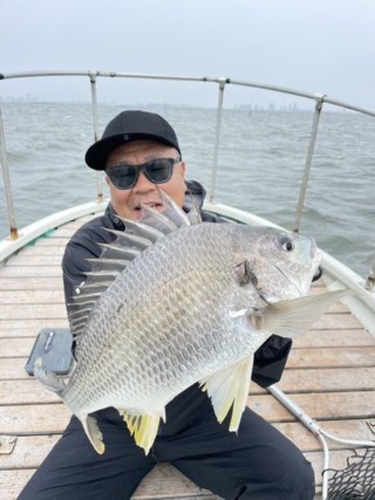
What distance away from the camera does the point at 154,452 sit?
199 cm

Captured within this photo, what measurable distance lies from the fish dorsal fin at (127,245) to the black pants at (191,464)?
774 millimetres

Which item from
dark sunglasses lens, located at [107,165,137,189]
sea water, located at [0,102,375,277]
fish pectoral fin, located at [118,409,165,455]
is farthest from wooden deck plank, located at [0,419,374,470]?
sea water, located at [0,102,375,277]

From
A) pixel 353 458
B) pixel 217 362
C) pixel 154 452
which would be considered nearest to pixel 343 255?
pixel 353 458

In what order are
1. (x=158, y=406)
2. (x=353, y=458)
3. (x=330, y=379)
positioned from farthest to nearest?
(x=330, y=379)
(x=353, y=458)
(x=158, y=406)

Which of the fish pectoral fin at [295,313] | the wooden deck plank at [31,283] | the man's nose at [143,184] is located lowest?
the wooden deck plank at [31,283]

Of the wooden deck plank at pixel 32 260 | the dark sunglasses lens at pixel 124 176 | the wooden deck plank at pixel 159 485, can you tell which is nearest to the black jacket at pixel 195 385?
the dark sunglasses lens at pixel 124 176

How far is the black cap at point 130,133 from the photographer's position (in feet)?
6.33

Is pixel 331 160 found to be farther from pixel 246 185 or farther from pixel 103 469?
pixel 103 469

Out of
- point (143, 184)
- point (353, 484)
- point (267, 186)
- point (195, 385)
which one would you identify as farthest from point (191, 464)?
point (267, 186)

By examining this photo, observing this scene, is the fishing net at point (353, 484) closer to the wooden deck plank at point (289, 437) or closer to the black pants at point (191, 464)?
the black pants at point (191, 464)

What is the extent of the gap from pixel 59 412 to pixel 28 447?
26cm

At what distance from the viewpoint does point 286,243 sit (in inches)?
53.8

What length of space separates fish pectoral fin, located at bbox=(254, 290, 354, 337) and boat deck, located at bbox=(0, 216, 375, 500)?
46.6 inches

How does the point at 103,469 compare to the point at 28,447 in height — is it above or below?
above
